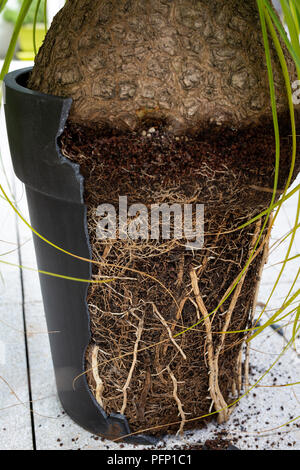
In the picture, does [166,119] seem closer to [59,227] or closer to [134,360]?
[59,227]

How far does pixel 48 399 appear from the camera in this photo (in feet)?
3.18

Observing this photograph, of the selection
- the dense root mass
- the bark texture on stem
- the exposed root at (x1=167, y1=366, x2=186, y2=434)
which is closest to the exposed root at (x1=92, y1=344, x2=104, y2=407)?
the dense root mass

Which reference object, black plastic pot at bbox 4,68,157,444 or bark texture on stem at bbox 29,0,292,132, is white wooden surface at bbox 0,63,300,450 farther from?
bark texture on stem at bbox 29,0,292,132

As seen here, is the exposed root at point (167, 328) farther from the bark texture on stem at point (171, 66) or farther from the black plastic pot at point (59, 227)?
the bark texture on stem at point (171, 66)

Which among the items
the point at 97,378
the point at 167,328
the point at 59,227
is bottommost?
the point at 97,378

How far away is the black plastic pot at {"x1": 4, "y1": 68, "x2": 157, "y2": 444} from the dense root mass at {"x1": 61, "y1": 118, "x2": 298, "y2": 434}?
2 cm

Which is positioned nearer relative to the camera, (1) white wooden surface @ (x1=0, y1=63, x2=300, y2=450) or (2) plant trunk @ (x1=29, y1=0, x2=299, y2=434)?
(2) plant trunk @ (x1=29, y1=0, x2=299, y2=434)

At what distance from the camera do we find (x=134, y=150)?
23.6 inches

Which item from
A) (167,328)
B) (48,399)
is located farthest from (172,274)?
(48,399)

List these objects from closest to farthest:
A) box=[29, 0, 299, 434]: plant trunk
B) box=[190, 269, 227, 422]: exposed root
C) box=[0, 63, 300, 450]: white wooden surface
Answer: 1. box=[29, 0, 299, 434]: plant trunk
2. box=[190, 269, 227, 422]: exposed root
3. box=[0, 63, 300, 450]: white wooden surface

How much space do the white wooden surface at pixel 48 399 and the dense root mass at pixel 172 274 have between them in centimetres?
6

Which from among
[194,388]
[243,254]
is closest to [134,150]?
[243,254]

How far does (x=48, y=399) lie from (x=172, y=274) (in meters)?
0.42

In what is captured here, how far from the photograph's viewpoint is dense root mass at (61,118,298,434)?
611mm
